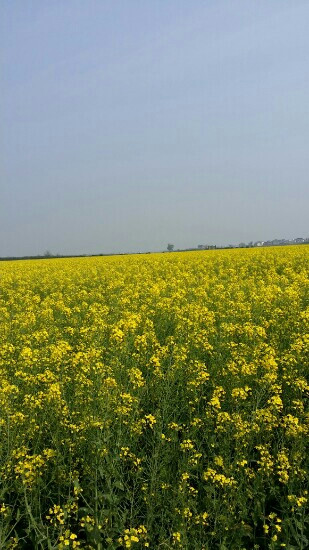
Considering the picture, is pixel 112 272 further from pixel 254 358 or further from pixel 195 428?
pixel 195 428

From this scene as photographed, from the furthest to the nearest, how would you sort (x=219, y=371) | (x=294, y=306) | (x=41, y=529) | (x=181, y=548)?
(x=294, y=306) < (x=219, y=371) < (x=41, y=529) < (x=181, y=548)

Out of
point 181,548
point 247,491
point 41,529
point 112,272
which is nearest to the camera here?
point 181,548

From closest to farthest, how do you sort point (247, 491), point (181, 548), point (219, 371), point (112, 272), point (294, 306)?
point (181, 548)
point (247, 491)
point (219, 371)
point (294, 306)
point (112, 272)

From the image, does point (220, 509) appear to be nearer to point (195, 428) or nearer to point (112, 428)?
point (195, 428)

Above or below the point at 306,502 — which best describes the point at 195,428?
above

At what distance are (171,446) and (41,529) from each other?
1.36 m

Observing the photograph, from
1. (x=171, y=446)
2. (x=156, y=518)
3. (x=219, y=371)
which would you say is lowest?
(x=156, y=518)

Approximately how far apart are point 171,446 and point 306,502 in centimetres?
123

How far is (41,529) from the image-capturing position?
3.27m

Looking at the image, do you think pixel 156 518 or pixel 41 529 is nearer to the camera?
pixel 41 529

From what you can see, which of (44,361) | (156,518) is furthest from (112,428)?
(44,361)

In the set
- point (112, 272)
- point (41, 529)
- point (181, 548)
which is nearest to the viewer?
point (181, 548)

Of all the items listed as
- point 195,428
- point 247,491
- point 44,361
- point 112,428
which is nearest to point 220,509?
point 247,491

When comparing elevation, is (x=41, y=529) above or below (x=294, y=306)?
below
